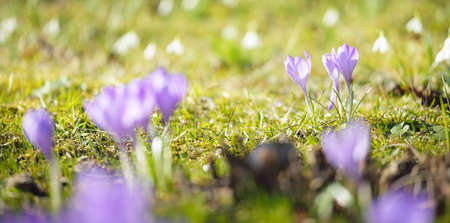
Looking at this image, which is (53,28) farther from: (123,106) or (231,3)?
(123,106)

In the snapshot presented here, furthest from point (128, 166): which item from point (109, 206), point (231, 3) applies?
point (231, 3)

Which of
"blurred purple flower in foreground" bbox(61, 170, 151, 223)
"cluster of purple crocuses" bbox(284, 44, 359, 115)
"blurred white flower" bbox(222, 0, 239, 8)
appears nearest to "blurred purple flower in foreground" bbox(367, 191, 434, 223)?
"blurred purple flower in foreground" bbox(61, 170, 151, 223)

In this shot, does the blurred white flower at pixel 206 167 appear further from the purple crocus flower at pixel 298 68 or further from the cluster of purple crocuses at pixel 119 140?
the purple crocus flower at pixel 298 68

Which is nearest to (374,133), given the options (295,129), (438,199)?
(295,129)

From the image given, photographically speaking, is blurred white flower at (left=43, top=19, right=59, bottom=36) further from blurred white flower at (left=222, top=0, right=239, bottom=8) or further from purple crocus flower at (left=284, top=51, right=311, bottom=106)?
purple crocus flower at (left=284, top=51, right=311, bottom=106)

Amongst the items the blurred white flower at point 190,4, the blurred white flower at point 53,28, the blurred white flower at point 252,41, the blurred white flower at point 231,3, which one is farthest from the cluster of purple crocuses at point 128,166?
the blurred white flower at point 231,3

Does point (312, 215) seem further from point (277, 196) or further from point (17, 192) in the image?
point (17, 192)
